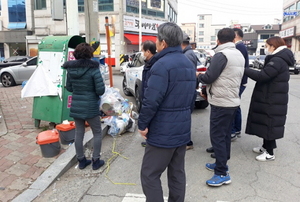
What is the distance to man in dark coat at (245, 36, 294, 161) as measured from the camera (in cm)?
373

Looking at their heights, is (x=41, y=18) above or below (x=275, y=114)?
above

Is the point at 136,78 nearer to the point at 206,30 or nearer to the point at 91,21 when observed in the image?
the point at 91,21

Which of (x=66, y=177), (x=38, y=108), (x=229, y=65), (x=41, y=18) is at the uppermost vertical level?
(x=41, y=18)

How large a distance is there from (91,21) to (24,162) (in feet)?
12.7

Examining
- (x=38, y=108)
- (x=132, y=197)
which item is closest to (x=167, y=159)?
(x=132, y=197)

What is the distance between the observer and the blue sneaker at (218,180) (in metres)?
3.36

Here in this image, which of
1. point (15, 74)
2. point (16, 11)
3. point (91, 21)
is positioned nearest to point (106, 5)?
point (16, 11)

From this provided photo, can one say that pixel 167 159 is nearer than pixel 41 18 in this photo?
Yes

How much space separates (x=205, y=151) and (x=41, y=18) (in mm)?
25785

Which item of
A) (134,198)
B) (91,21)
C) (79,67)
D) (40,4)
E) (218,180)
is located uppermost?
(40,4)

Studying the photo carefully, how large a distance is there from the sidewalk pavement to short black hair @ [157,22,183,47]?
2444 mm

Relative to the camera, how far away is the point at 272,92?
12.6 feet

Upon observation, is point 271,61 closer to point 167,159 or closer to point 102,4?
point 167,159

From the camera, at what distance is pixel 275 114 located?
3883mm
